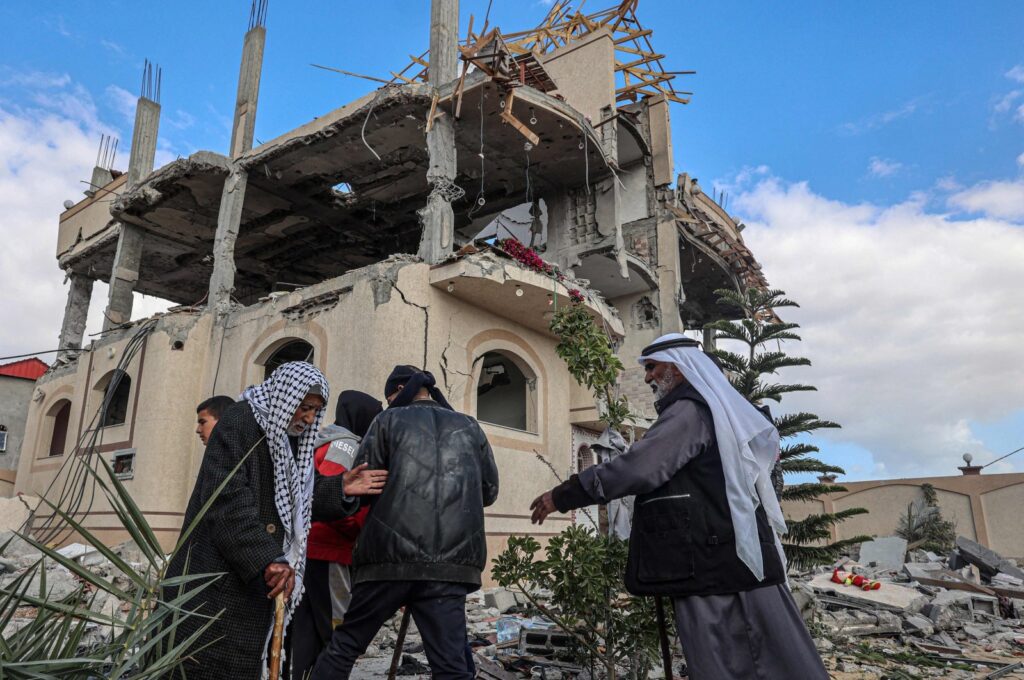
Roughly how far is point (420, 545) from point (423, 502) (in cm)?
19

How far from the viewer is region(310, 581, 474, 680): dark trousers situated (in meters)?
2.89

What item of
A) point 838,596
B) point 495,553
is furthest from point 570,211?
point 838,596

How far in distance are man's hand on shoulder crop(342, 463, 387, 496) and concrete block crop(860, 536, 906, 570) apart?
1446cm

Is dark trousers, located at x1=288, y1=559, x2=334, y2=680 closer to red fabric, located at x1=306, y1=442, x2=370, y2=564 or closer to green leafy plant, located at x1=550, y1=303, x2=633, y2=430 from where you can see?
red fabric, located at x1=306, y1=442, x2=370, y2=564

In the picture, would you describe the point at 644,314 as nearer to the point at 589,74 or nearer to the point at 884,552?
the point at 589,74

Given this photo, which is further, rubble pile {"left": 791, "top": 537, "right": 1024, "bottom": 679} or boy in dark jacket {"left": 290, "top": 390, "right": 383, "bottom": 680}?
Result: rubble pile {"left": 791, "top": 537, "right": 1024, "bottom": 679}

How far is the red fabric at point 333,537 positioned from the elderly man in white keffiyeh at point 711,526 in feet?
3.36

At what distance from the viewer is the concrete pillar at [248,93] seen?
1381cm

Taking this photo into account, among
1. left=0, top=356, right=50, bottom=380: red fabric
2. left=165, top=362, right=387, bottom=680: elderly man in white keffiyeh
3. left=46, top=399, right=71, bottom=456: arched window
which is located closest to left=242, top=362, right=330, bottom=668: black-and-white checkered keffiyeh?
left=165, top=362, right=387, bottom=680: elderly man in white keffiyeh

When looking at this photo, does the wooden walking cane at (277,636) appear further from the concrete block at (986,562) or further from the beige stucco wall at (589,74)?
the concrete block at (986,562)

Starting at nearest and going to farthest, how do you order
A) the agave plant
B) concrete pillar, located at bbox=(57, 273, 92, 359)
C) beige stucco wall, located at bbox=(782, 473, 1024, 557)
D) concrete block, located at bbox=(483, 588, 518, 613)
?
1. the agave plant
2. concrete block, located at bbox=(483, 588, 518, 613)
3. concrete pillar, located at bbox=(57, 273, 92, 359)
4. beige stucco wall, located at bbox=(782, 473, 1024, 557)

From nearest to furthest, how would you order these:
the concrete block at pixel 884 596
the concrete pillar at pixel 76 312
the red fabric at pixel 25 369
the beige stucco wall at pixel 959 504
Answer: the concrete block at pixel 884 596 → the concrete pillar at pixel 76 312 → the beige stucco wall at pixel 959 504 → the red fabric at pixel 25 369

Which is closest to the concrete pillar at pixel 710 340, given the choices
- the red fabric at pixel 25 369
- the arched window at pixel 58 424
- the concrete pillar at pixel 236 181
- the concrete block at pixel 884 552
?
the concrete block at pixel 884 552

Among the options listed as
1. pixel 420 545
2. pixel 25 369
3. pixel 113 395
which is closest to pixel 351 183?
pixel 113 395
